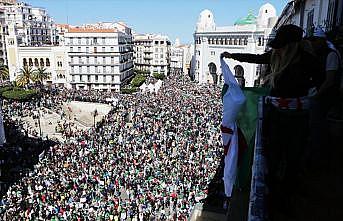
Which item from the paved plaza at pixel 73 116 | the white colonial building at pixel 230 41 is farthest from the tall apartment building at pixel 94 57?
the white colonial building at pixel 230 41

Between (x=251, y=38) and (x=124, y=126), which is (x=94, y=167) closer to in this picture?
(x=124, y=126)

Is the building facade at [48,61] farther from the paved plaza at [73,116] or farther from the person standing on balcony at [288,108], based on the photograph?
the person standing on balcony at [288,108]

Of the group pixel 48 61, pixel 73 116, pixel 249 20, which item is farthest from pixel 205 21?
pixel 73 116

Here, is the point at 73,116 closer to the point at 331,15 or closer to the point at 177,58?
the point at 331,15

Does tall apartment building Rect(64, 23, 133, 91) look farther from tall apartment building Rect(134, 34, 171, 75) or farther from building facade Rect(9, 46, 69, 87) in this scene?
tall apartment building Rect(134, 34, 171, 75)

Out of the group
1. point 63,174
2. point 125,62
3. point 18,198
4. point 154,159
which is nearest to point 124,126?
point 154,159

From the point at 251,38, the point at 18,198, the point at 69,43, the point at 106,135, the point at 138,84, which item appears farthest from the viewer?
the point at 138,84

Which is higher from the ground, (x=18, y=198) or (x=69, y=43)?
(x=69, y=43)
